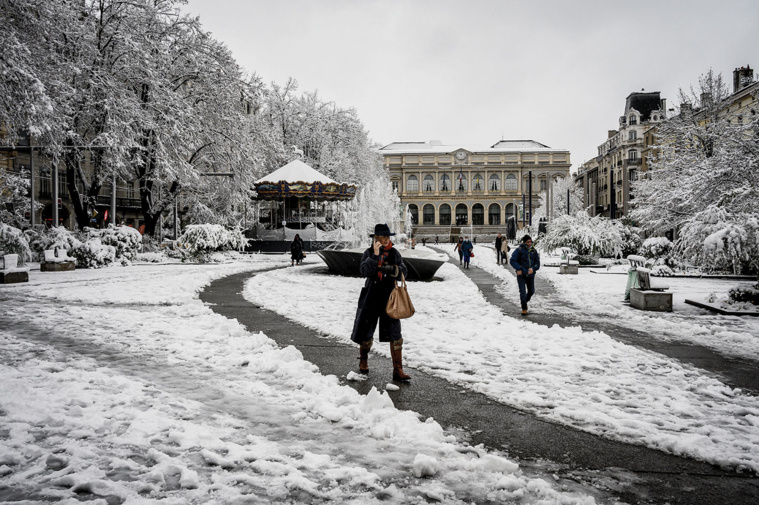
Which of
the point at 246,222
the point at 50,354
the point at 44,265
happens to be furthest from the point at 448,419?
the point at 246,222

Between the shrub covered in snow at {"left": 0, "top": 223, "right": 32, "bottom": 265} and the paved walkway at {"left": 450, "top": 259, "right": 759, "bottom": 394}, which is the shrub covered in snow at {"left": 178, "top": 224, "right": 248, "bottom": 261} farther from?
the paved walkway at {"left": 450, "top": 259, "right": 759, "bottom": 394}

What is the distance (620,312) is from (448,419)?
8.02m

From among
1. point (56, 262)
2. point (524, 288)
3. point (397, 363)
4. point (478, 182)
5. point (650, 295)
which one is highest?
point (478, 182)

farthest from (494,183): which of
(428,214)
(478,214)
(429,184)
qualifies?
(428,214)

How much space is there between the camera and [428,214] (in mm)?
109188

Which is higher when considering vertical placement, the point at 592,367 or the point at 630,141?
the point at 630,141

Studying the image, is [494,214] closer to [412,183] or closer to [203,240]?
[412,183]

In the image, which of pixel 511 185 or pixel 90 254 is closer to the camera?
pixel 90 254

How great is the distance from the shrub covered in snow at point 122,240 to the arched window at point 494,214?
88.1 meters

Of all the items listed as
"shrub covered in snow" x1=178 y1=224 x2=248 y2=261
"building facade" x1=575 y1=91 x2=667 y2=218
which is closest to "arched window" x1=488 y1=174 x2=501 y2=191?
"building facade" x1=575 y1=91 x2=667 y2=218

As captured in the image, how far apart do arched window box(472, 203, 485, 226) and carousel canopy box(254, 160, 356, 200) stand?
72922mm

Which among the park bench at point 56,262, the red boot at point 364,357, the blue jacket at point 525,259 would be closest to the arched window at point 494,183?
the park bench at point 56,262

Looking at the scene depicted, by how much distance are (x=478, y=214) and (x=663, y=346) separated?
102 m

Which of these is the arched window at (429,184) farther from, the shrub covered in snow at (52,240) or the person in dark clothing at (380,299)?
the person in dark clothing at (380,299)
